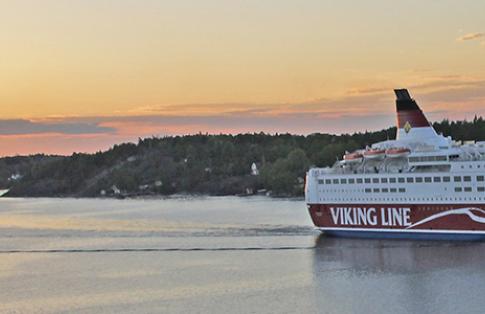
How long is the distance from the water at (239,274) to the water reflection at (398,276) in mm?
35

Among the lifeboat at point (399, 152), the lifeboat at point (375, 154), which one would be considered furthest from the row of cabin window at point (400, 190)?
the lifeboat at point (375, 154)

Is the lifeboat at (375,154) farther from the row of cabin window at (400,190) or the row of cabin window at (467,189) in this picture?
the row of cabin window at (467,189)

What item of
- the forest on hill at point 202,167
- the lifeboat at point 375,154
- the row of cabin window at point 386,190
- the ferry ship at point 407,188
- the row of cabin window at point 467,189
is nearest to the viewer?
the row of cabin window at point 467,189

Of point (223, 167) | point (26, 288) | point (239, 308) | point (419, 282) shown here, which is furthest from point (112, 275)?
point (223, 167)

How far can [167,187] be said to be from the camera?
408ft

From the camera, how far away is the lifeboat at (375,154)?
38.3 metres

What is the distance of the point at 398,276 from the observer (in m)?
29.3

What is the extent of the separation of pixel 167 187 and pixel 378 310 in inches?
3990

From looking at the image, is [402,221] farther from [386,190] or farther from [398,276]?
[398,276]

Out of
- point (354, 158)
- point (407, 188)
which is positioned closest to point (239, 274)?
point (407, 188)

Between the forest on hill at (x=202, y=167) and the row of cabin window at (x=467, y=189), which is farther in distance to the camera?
the forest on hill at (x=202, y=167)

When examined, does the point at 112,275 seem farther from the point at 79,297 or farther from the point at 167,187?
the point at 167,187

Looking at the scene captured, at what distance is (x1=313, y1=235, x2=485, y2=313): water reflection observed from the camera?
24797mm

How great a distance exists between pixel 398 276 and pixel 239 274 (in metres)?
5.91
